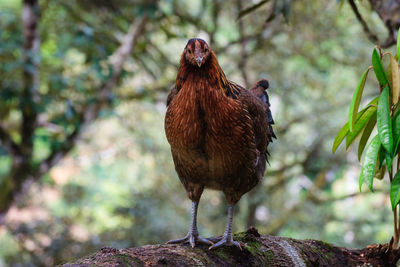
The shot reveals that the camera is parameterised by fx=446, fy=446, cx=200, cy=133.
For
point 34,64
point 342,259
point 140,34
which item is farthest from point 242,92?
point 140,34

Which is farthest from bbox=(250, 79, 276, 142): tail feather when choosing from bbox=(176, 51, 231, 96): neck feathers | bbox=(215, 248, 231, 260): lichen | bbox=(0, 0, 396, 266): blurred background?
bbox=(0, 0, 396, 266): blurred background

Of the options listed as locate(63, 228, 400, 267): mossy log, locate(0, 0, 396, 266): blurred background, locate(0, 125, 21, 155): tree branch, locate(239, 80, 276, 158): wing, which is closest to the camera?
locate(63, 228, 400, 267): mossy log

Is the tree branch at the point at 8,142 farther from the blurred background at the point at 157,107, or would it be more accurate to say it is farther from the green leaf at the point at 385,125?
the green leaf at the point at 385,125

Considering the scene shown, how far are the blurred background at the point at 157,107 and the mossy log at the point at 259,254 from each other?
2904 mm

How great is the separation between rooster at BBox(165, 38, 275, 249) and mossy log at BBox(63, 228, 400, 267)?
0.33ft

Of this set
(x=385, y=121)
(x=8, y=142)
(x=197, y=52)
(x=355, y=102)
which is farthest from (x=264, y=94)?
(x=8, y=142)

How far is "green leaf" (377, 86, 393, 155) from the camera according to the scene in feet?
6.91

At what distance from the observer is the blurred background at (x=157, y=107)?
580cm

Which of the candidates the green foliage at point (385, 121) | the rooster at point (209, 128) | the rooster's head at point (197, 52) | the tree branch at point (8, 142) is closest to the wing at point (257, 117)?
the rooster at point (209, 128)

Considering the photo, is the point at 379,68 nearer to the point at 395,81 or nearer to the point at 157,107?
the point at 395,81

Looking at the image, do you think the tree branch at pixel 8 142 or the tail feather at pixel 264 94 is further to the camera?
the tree branch at pixel 8 142

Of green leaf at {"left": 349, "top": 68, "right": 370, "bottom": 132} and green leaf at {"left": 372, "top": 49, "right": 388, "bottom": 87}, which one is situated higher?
green leaf at {"left": 372, "top": 49, "right": 388, "bottom": 87}

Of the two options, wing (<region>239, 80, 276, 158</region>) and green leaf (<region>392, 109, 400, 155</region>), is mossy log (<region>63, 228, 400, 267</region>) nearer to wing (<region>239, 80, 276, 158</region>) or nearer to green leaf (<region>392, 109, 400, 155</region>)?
wing (<region>239, 80, 276, 158</region>)

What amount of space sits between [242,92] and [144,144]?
4870 mm
